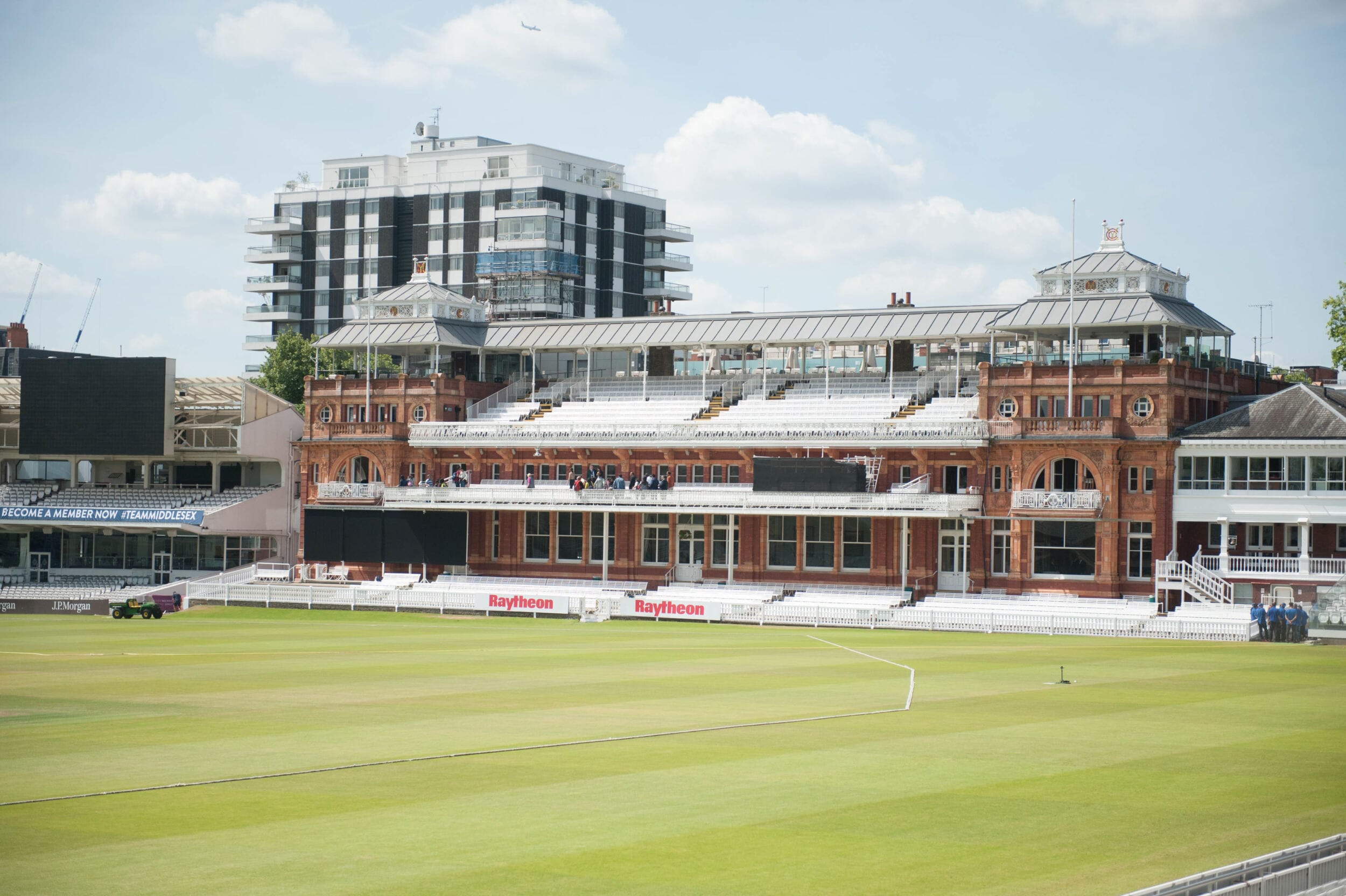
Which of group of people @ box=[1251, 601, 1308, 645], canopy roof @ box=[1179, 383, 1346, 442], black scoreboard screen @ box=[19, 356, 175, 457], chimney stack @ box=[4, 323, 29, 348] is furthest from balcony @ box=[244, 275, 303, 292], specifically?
group of people @ box=[1251, 601, 1308, 645]

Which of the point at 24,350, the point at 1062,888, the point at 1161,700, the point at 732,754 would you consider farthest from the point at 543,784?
the point at 24,350

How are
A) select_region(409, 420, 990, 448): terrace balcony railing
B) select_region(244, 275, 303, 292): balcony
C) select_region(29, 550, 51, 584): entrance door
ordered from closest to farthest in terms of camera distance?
select_region(409, 420, 990, 448): terrace balcony railing < select_region(29, 550, 51, 584): entrance door < select_region(244, 275, 303, 292): balcony

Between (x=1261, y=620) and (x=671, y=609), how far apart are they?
23.3m

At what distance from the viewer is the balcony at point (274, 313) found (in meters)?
130

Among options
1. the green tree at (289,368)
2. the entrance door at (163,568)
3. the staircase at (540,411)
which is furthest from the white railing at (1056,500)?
the green tree at (289,368)

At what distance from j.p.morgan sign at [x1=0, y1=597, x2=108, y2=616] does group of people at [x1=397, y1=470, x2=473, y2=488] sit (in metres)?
15.9

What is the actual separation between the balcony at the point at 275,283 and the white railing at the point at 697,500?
5813 centimetres

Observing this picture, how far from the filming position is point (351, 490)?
77375mm

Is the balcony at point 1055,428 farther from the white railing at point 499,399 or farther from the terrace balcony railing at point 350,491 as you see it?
the terrace balcony railing at point 350,491

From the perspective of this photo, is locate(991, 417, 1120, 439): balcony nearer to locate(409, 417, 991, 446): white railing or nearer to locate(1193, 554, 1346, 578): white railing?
locate(409, 417, 991, 446): white railing

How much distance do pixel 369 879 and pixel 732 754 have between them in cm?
876

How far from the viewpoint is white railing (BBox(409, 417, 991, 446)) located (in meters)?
65.1

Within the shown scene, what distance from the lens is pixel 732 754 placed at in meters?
22.9

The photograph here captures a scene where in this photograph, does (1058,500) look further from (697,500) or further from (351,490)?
(351,490)
